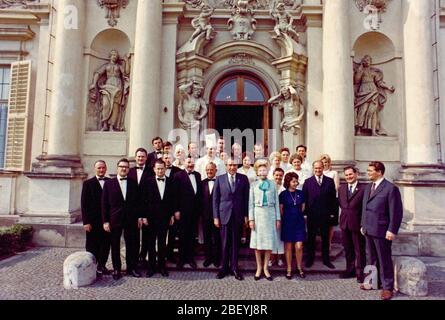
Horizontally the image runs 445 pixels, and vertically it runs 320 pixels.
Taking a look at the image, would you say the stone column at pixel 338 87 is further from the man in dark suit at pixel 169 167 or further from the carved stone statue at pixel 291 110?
the man in dark suit at pixel 169 167

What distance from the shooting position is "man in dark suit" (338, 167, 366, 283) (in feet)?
17.9

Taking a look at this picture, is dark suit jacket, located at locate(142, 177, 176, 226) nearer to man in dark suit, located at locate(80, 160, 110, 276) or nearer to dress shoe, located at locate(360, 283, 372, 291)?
man in dark suit, located at locate(80, 160, 110, 276)

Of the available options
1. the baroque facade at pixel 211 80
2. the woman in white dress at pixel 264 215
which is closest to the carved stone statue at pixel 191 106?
the baroque facade at pixel 211 80

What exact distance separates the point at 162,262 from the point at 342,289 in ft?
9.67

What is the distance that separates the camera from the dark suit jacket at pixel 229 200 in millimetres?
5590

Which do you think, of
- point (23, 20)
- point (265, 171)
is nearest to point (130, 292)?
point (265, 171)

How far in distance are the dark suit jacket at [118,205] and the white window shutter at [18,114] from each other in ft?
17.4

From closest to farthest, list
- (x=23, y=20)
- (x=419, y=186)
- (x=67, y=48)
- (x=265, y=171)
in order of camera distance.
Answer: (x=265, y=171), (x=419, y=186), (x=67, y=48), (x=23, y=20)

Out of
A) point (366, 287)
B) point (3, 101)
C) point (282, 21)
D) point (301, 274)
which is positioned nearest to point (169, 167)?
point (301, 274)

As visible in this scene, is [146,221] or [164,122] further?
[164,122]

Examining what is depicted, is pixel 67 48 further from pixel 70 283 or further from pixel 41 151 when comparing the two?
pixel 70 283

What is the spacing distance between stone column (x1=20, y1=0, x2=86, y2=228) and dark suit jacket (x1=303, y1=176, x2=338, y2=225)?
5.59 metres

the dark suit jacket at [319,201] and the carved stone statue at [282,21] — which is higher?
the carved stone statue at [282,21]

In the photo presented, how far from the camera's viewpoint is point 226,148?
969 cm
